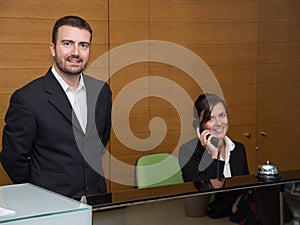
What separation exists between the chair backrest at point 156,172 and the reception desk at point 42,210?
152 cm

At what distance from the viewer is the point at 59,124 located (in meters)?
2.68

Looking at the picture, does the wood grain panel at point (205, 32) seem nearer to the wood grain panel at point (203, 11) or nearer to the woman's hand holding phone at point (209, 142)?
the wood grain panel at point (203, 11)

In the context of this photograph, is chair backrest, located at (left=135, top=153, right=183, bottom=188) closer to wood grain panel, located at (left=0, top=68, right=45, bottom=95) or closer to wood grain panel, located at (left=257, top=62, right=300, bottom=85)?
wood grain panel, located at (left=0, top=68, right=45, bottom=95)

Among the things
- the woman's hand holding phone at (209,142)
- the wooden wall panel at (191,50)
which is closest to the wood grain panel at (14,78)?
the wooden wall panel at (191,50)

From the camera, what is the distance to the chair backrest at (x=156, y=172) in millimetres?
2936

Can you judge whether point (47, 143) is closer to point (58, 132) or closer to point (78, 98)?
point (58, 132)

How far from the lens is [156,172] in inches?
116

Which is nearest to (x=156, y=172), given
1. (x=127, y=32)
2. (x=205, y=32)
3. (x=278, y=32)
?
(x=127, y=32)

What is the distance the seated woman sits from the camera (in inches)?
114

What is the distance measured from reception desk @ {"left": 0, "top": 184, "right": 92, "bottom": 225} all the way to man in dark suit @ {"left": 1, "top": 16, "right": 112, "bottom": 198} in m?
1.14

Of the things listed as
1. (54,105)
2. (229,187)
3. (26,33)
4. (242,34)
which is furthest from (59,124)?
(242,34)

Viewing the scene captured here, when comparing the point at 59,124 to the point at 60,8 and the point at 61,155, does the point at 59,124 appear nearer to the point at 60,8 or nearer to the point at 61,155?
the point at 61,155

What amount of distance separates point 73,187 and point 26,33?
1.25 metres

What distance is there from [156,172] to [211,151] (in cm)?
32
